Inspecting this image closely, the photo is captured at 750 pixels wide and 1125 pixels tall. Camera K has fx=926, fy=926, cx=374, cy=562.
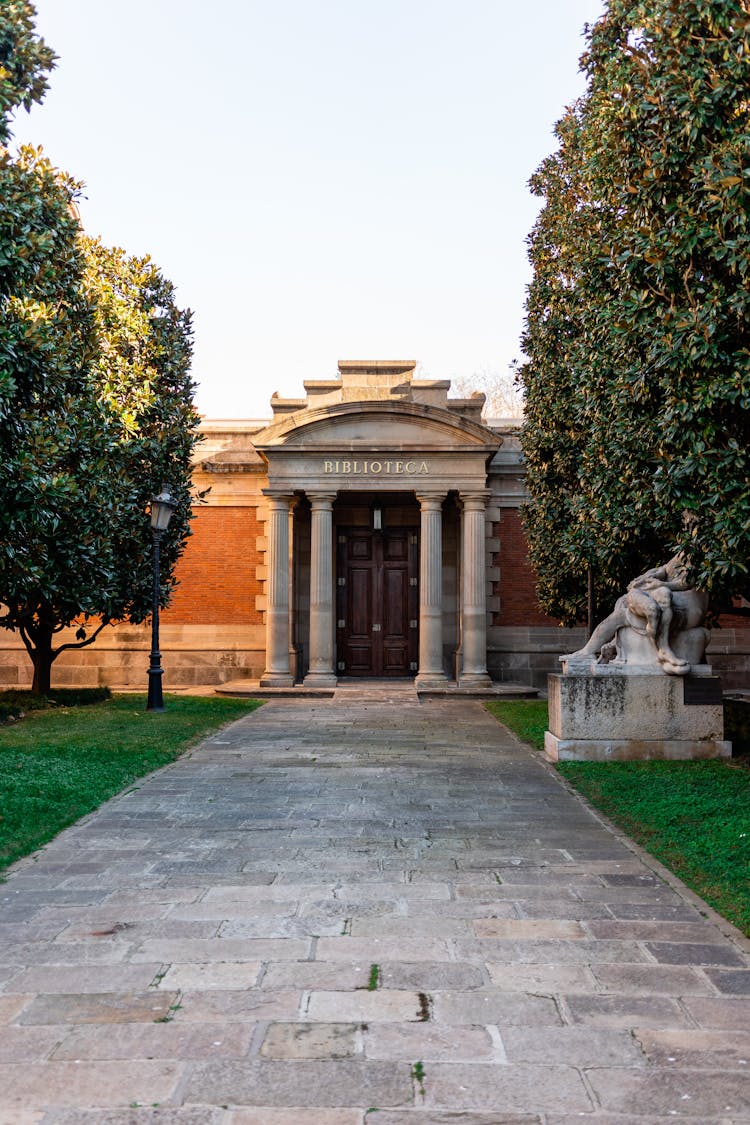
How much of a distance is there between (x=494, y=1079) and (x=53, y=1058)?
60.7 inches

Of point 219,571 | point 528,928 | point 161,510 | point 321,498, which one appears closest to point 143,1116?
point 528,928

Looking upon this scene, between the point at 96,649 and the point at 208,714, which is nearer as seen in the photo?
the point at 208,714

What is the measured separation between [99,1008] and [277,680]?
16.5 meters

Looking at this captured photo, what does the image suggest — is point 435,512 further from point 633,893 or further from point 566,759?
point 633,893

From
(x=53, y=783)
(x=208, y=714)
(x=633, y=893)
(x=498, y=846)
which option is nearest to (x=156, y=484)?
A: (x=208, y=714)

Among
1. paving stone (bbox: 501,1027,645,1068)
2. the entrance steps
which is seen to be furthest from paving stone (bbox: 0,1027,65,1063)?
the entrance steps

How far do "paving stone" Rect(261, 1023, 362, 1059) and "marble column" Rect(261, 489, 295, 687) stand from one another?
1677cm

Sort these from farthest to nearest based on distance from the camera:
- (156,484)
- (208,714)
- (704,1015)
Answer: (156,484)
(208,714)
(704,1015)

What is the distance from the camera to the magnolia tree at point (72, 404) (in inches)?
379

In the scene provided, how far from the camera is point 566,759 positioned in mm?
10344

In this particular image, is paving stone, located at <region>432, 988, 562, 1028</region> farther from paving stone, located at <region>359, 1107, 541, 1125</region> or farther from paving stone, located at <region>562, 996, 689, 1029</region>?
paving stone, located at <region>359, 1107, 541, 1125</region>

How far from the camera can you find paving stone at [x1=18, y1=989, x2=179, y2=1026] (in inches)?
141

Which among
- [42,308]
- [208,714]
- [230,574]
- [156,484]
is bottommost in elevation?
[208,714]

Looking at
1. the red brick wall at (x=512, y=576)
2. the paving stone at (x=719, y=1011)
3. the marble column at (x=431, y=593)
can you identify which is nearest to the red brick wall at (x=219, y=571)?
the marble column at (x=431, y=593)
